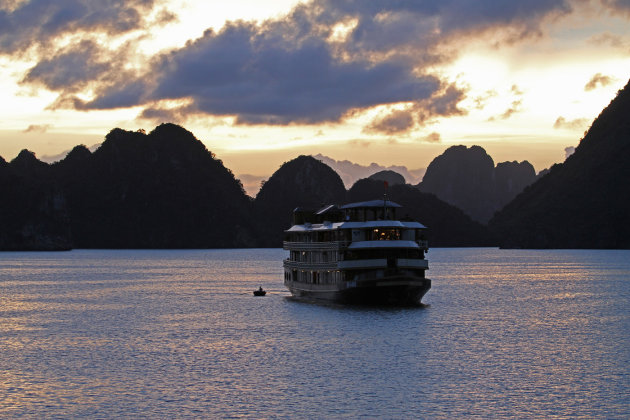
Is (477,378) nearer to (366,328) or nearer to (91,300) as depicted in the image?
(366,328)

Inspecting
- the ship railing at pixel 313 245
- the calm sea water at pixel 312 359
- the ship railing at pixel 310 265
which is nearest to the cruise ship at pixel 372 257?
the ship railing at pixel 313 245

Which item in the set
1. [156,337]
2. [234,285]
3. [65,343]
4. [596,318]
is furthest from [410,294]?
[234,285]

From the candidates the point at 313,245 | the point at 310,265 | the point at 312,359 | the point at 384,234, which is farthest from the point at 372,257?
the point at 312,359

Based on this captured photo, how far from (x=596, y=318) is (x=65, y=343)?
5492cm

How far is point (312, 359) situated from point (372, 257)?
25.3 metres

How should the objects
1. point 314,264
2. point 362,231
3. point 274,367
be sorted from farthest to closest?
1. point 314,264
2. point 362,231
3. point 274,367

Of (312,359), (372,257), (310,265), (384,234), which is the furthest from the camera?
(310,265)

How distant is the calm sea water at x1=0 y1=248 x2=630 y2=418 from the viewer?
143 feet

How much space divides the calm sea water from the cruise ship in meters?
2.48

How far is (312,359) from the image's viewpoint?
5784 cm

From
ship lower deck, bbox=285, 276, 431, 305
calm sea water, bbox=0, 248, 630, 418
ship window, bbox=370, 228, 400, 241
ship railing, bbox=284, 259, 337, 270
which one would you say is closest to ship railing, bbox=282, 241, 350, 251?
ship railing, bbox=284, 259, 337, 270

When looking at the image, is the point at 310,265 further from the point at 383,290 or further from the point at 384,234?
the point at 384,234

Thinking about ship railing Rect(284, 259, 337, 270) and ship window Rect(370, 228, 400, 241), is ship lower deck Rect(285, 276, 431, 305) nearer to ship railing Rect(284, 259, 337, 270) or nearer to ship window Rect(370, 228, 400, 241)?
ship railing Rect(284, 259, 337, 270)

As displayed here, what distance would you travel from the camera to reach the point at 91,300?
10994 cm
